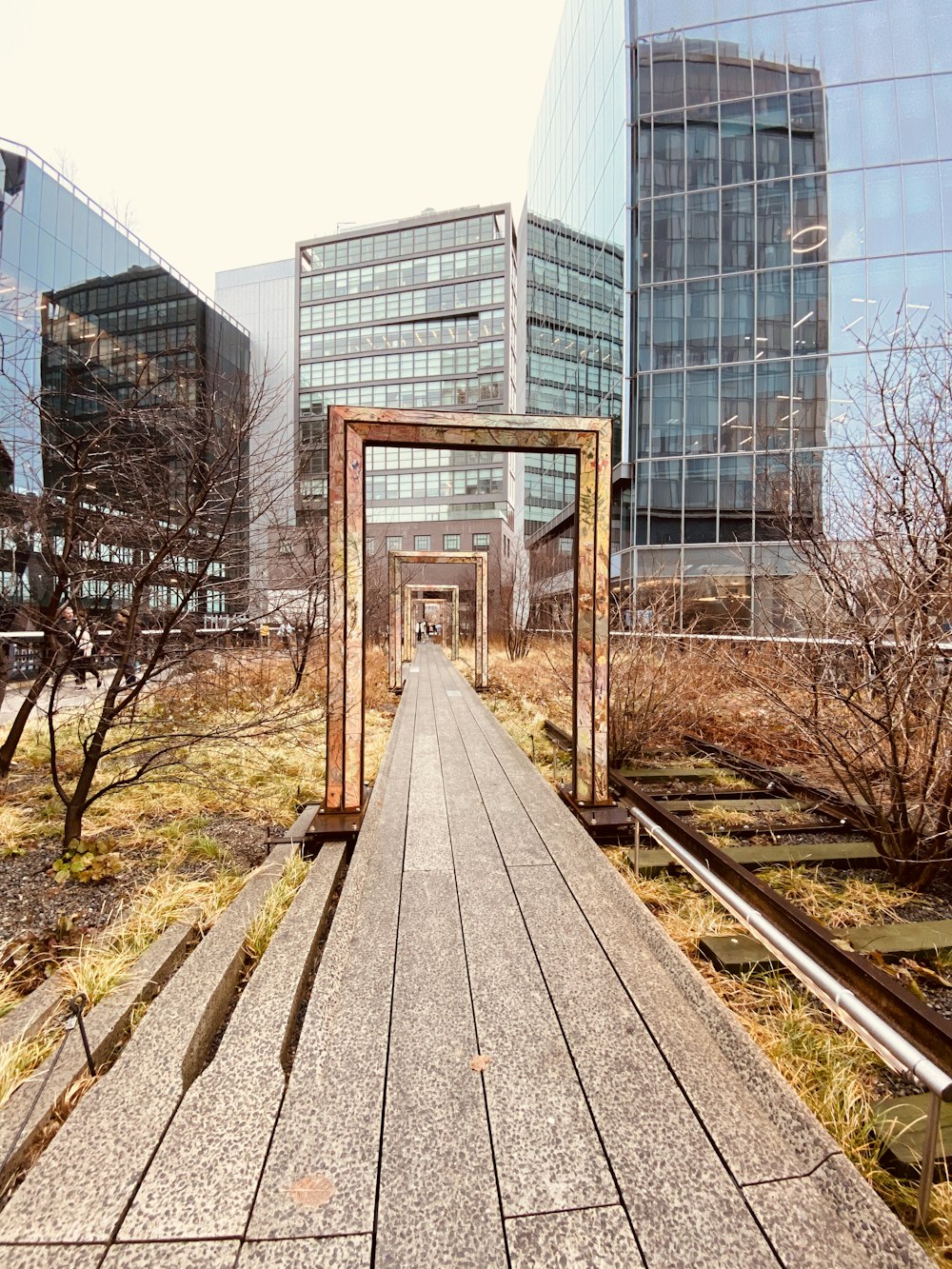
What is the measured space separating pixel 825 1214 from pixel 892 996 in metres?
1.17

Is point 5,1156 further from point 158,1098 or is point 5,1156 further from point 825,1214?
point 825,1214

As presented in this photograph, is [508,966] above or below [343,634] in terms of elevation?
below

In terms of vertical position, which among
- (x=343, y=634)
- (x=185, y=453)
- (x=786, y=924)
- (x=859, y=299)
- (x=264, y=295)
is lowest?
(x=786, y=924)

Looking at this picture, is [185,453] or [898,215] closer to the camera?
[185,453]

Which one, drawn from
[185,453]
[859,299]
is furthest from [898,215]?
[185,453]

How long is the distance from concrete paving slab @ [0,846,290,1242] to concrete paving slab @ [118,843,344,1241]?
0.06 meters

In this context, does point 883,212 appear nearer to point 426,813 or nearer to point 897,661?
point 897,661

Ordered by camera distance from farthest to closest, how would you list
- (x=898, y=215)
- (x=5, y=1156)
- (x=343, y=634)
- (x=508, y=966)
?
1. (x=898, y=215)
2. (x=343, y=634)
3. (x=508, y=966)
4. (x=5, y=1156)

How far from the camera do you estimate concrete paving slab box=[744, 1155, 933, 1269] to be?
4.43 ft

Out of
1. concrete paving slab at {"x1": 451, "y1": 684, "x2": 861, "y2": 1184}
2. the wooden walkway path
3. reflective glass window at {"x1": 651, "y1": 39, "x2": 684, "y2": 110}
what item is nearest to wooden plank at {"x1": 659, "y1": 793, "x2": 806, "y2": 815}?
concrete paving slab at {"x1": 451, "y1": 684, "x2": 861, "y2": 1184}

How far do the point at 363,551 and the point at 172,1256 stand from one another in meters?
3.23

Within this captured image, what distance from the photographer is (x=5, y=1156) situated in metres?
1.57

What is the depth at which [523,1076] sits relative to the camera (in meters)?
1.90

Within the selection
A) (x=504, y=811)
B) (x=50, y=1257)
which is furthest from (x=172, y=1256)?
(x=504, y=811)
